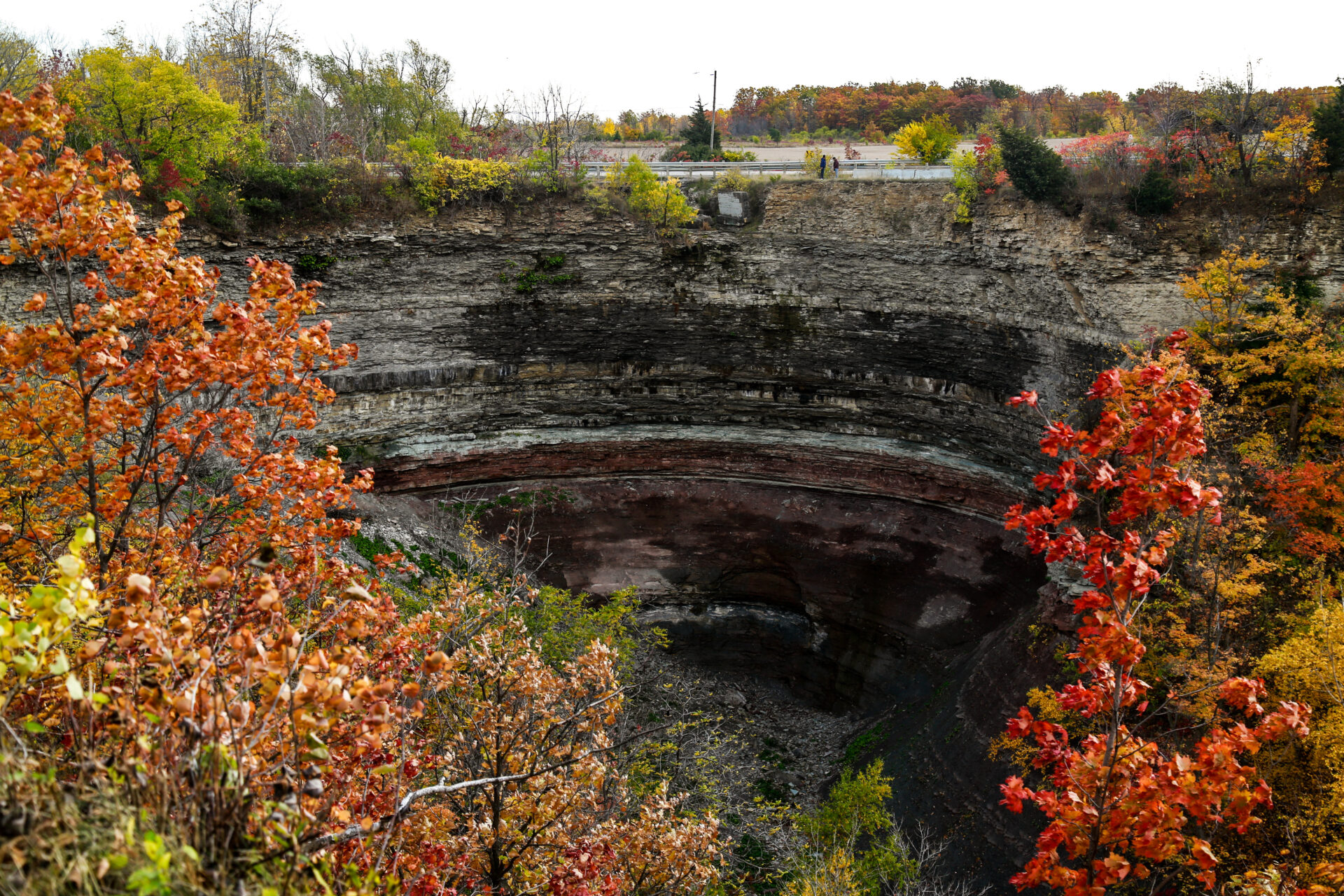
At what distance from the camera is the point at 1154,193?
19.4 meters

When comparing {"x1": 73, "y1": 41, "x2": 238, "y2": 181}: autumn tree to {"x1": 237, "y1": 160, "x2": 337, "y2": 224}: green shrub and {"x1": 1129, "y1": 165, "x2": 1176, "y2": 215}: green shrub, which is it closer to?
{"x1": 237, "y1": 160, "x2": 337, "y2": 224}: green shrub

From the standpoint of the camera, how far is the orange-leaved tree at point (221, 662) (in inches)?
124

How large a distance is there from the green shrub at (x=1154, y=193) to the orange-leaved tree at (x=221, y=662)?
19.0 m

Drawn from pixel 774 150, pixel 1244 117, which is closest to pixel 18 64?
pixel 774 150

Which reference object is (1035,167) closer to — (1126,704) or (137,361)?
(1126,704)

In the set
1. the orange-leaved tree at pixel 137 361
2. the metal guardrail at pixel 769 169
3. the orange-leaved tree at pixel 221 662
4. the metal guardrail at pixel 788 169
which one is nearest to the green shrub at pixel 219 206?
the metal guardrail at pixel 769 169

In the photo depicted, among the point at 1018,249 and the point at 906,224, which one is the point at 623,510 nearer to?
the point at 906,224

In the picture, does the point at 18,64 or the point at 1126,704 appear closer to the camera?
the point at 1126,704

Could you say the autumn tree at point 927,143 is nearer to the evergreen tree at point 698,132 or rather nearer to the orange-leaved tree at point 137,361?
the evergreen tree at point 698,132

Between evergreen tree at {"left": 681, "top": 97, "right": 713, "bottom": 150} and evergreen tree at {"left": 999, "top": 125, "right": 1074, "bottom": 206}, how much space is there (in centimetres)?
1686

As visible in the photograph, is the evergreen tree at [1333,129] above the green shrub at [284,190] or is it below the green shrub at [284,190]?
above

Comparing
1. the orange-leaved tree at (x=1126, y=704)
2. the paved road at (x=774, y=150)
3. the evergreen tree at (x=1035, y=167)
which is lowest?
the orange-leaved tree at (x=1126, y=704)

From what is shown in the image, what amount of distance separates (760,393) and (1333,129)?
51.0 ft

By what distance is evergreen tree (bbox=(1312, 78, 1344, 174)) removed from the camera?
18.0 m
